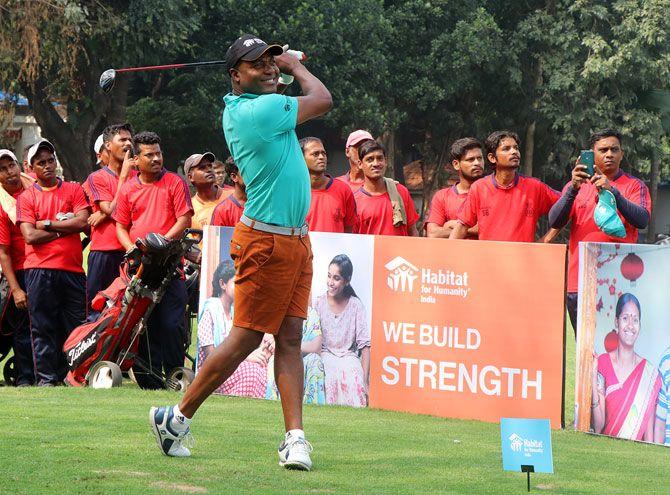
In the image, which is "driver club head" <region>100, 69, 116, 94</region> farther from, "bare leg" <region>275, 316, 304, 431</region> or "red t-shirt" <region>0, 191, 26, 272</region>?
"bare leg" <region>275, 316, 304, 431</region>

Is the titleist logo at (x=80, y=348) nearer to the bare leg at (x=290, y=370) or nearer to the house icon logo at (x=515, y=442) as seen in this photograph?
the bare leg at (x=290, y=370)

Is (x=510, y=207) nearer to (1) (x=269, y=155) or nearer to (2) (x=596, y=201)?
(2) (x=596, y=201)

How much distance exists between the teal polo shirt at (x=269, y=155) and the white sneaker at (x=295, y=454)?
109 centimetres

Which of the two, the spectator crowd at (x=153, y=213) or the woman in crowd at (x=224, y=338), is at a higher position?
the spectator crowd at (x=153, y=213)

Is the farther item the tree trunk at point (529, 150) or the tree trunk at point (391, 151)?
the tree trunk at point (529, 150)

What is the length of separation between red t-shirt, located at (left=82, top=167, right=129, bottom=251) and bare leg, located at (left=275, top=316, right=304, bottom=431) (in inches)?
198

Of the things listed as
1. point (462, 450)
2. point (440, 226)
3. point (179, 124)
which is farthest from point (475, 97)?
point (462, 450)

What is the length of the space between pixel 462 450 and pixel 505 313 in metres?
1.89

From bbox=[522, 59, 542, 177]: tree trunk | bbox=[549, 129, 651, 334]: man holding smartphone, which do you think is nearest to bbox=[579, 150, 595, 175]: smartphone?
bbox=[549, 129, 651, 334]: man holding smartphone

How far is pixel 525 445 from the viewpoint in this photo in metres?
5.70

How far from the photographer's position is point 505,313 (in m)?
9.14

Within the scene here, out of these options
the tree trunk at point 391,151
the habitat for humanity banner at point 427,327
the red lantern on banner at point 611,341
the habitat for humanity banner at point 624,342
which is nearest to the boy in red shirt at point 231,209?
the habitat for humanity banner at point 427,327

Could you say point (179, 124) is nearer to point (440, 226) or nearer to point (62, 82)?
point (62, 82)

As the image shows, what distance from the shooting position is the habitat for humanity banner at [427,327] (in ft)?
29.6
